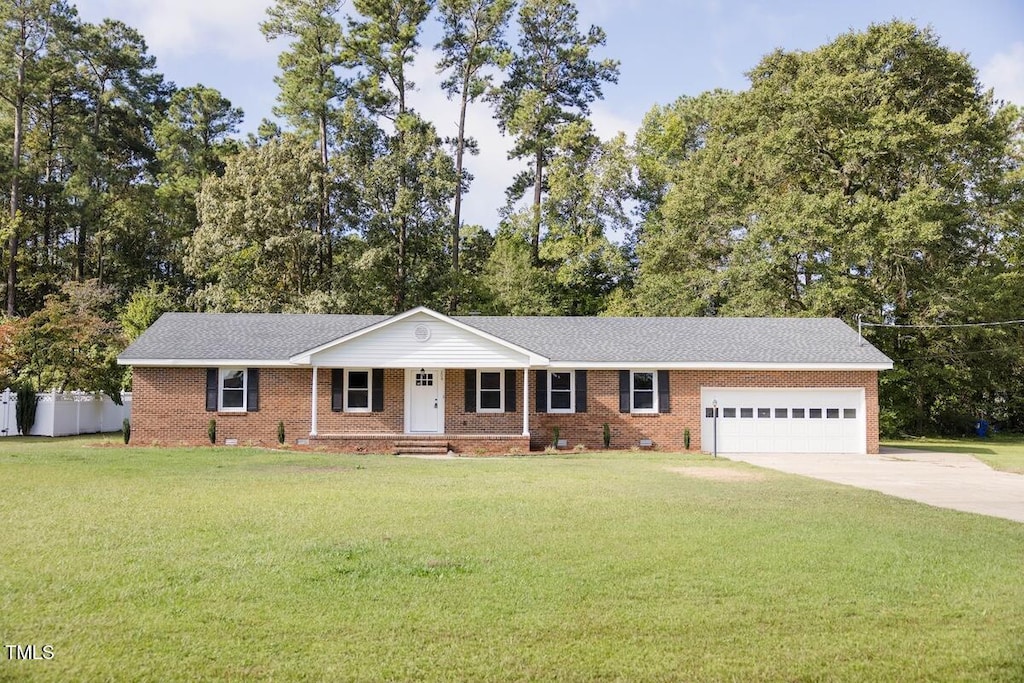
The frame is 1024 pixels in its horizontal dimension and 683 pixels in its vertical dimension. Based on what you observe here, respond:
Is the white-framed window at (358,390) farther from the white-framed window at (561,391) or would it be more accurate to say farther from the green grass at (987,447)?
the green grass at (987,447)

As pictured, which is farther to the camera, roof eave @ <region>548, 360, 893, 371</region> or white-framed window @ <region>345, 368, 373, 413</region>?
white-framed window @ <region>345, 368, 373, 413</region>

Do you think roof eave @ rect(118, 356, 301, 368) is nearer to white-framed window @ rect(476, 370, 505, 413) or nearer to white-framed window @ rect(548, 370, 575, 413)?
white-framed window @ rect(476, 370, 505, 413)

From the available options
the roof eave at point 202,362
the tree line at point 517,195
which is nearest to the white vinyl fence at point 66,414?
the tree line at point 517,195

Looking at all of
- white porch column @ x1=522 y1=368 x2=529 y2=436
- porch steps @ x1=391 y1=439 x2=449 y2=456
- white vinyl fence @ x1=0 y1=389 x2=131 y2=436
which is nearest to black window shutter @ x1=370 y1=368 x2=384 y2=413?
porch steps @ x1=391 y1=439 x2=449 y2=456

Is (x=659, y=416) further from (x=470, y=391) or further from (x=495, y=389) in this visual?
Answer: (x=470, y=391)

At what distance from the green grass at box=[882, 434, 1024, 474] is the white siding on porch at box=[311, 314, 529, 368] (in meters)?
13.2

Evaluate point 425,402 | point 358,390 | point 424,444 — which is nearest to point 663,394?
point 425,402

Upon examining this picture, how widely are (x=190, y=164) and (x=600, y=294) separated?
2404 cm

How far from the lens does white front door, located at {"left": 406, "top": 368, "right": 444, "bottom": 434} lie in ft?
87.4

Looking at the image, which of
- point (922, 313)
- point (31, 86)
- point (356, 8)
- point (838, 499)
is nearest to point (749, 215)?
point (922, 313)

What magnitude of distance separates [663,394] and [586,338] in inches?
132

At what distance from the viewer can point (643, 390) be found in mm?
27188

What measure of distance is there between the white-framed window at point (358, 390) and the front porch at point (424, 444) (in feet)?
4.58

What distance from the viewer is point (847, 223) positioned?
34344mm
